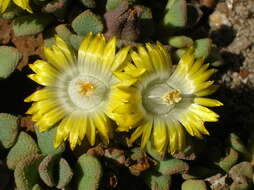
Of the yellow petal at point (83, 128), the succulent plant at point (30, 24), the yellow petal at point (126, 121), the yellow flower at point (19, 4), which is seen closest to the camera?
the yellow petal at point (126, 121)

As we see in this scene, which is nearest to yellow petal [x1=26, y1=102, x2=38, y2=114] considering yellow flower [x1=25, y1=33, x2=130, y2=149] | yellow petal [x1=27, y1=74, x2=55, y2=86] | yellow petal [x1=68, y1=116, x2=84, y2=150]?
yellow flower [x1=25, y1=33, x2=130, y2=149]

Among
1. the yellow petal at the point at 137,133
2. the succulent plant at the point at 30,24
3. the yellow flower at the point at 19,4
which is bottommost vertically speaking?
the yellow petal at the point at 137,133

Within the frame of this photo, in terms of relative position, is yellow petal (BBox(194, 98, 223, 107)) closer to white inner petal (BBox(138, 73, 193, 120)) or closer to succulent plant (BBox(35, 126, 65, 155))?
white inner petal (BBox(138, 73, 193, 120))

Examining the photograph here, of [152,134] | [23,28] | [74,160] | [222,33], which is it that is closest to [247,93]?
[222,33]

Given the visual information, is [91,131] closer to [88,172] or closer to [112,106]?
[112,106]

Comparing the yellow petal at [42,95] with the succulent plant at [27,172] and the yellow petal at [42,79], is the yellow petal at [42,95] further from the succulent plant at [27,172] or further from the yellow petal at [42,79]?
the succulent plant at [27,172]

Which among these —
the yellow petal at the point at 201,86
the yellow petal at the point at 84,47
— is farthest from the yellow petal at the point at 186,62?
the yellow petal at the point at 84,47

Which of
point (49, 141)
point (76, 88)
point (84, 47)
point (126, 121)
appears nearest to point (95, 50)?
point (84, 47)

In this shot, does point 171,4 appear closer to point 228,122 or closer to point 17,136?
point 228,122
